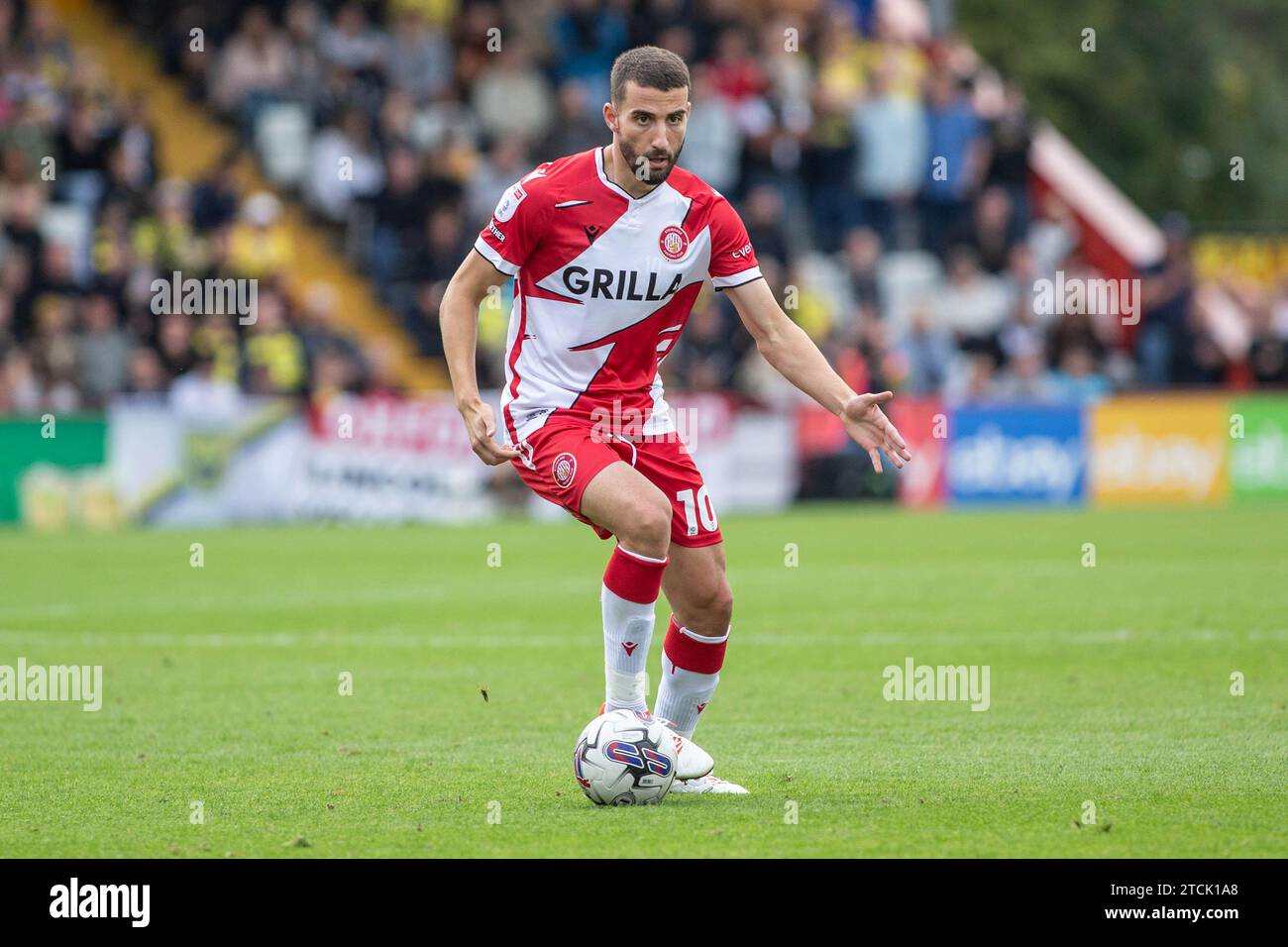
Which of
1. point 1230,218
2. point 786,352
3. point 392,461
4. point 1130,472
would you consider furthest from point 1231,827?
point 1230,218

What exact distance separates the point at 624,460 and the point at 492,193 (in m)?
17.1

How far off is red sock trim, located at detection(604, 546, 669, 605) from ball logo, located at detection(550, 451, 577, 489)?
0.97 feet

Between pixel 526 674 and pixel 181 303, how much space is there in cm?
1245

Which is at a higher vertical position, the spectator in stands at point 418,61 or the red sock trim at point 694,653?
the spectator in stands at point 418,61

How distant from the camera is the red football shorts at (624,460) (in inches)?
269

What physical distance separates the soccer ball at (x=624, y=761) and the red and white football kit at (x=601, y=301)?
68cm

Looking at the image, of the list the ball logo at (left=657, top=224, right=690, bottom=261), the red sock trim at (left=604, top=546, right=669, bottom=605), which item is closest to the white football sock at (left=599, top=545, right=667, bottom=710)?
the red sock trim at (left=604, top=546, right=669, bottom=605)

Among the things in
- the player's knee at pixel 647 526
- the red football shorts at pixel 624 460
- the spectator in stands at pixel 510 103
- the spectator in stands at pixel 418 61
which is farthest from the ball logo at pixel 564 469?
the spectator in stands at pixel 418 61

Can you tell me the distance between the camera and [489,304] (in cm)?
2077

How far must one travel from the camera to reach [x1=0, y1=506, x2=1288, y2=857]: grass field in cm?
611

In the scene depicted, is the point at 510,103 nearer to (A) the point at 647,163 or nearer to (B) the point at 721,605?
(A) the point at 647,163

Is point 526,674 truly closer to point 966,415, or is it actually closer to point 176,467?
point 176,467

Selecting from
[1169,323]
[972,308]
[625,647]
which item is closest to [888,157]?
[972,308]

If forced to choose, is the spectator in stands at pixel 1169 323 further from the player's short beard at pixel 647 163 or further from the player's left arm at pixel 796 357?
the player's short beard at pixel 647 163
